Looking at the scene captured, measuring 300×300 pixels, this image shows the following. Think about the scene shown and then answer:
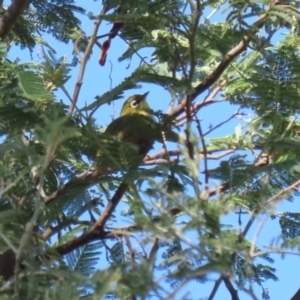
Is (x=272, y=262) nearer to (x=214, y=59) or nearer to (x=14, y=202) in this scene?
(x=214, y=59)

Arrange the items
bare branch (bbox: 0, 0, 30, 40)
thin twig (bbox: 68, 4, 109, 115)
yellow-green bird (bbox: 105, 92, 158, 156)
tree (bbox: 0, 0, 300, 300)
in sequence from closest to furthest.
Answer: tree (bbox: 0, 0, 300, 300) < yellow-green bird (bbox: 105, 92, 158, 156) < thin twig (bbox: 68, 4, 109, 115) < bare branch (bbox: 0, 0, 30, 40)

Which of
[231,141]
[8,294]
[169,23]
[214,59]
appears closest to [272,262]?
[231,141]

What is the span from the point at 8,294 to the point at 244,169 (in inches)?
28.0

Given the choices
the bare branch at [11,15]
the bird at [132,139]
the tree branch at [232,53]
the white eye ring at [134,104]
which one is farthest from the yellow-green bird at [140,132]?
the white eye ring at [134,104]

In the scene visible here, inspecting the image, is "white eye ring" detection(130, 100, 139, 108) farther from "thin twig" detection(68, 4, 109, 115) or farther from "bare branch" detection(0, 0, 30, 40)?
"thin twig" detection(68, 4, 109, 115)

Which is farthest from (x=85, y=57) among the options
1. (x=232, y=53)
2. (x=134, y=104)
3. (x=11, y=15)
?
(x=134, y=104)

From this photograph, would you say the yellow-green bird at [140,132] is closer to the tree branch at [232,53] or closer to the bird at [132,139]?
the bird at [132,139]

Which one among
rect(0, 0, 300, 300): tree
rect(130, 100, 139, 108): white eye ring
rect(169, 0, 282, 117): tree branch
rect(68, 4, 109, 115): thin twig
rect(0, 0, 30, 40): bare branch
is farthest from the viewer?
rect(130, 100, 139, 108): white eye ring

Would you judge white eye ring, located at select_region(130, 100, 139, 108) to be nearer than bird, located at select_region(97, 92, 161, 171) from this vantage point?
No

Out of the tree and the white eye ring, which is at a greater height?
the white eye ring

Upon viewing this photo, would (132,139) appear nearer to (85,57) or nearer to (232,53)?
(232,53)

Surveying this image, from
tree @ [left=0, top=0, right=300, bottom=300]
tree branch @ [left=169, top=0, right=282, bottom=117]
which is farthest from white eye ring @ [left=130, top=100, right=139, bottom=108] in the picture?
tree branch @ [left=169, top=0, right=282, bottom=117]

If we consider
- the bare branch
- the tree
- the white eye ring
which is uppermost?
the white eye ring

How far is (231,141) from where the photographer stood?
115 inches
